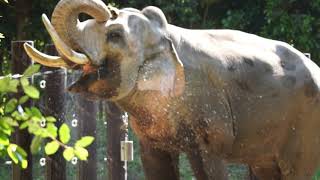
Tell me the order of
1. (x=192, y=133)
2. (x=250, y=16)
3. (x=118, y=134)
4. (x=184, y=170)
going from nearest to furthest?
(x=192, y=133) < (x=118, y=134) < (x=184, y=170) < (x=250, y=16)

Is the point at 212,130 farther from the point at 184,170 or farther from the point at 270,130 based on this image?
the point at 184,170

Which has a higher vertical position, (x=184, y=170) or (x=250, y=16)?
(x=250, y=16)

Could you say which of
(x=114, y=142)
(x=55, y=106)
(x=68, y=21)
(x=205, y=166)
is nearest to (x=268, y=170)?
(x=205, y=166)

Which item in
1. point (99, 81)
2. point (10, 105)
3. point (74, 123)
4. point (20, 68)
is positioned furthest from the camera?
point (74, 123)

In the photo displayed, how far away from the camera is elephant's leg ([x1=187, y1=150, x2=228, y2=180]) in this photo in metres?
5.12

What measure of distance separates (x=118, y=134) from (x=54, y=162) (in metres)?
0.86

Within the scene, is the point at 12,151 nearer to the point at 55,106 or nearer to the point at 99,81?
the point at 99,81

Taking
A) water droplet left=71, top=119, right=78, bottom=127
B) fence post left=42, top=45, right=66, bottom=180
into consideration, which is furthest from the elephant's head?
water droplet left=71, top=119, right=78, bottom=127

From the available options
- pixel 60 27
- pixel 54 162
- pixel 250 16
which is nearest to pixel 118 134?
pixel 54 162

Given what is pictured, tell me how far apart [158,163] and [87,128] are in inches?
50.0

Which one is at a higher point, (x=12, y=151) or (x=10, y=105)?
(x=10, y=105)

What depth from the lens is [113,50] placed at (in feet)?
15.7

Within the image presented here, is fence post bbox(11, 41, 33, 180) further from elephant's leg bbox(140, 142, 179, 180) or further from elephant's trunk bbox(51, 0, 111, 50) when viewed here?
elephant's trunk bbox(51, 0, 111, 50)

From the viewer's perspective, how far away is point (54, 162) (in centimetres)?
608
